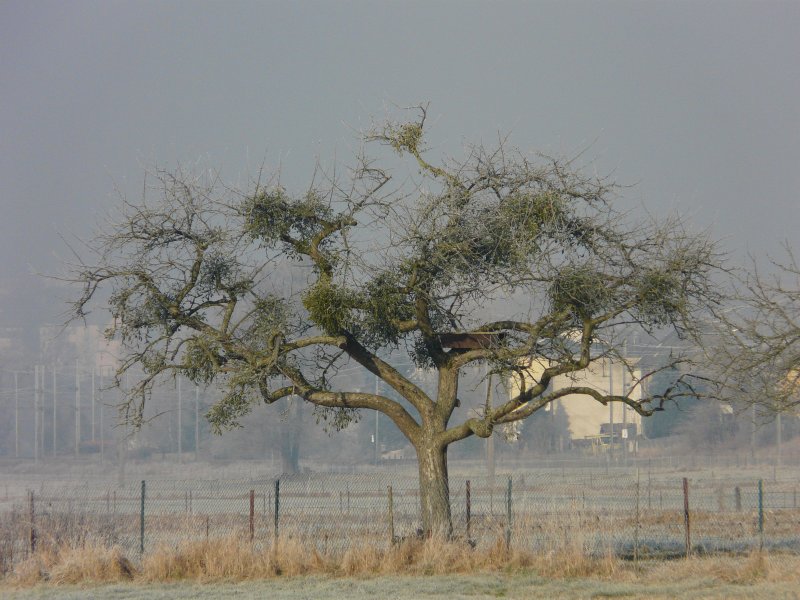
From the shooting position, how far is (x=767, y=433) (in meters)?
96.8

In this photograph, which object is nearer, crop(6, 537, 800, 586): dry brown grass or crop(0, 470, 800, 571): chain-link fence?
crop(6, 537, 800, 586): dry brown grass

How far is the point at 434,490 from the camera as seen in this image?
2050 centimetres

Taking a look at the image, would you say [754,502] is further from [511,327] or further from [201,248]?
[201,248]

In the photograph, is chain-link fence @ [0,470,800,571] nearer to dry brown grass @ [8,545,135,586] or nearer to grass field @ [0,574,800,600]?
dry brown grass @ [8,545,135,586]

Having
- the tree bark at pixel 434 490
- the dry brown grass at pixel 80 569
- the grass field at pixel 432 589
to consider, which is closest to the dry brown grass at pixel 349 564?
the dry brown grass at pixel 80 569

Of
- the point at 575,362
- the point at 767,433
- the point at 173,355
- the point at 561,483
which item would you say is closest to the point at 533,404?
the point at 575,362

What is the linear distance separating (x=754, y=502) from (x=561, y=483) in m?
13.4

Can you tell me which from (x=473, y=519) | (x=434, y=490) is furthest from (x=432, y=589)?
(x=473, y=519)

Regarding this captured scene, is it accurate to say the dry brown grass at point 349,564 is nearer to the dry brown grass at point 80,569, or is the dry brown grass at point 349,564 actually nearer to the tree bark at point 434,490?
the dry brown grass at point 80,569

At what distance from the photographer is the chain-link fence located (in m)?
22.2

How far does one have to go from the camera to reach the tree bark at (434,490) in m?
20.4

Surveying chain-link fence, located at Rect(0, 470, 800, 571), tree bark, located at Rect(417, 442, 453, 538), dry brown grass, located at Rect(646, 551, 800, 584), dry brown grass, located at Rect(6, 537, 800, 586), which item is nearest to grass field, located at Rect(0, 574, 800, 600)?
dry brown grass, located at Rect(646, 551, 800, 584)

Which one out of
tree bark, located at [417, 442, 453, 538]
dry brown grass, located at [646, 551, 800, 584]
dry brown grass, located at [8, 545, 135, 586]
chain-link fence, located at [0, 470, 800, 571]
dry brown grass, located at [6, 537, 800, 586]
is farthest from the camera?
chain-link fence, located at [0, 470, 800, 571]

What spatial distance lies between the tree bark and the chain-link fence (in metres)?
0.42
